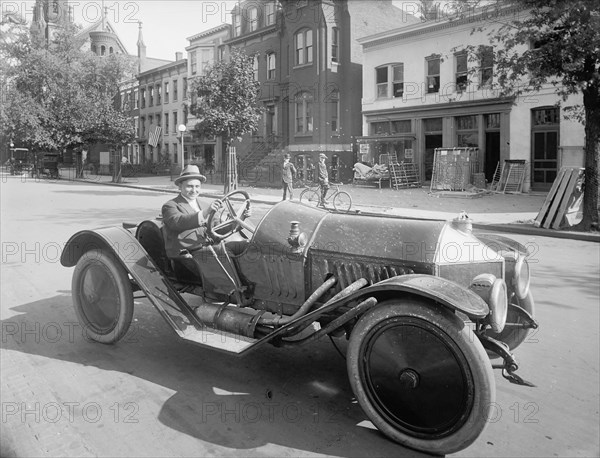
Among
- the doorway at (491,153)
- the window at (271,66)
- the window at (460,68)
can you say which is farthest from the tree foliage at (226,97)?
the doorway at (491,153)

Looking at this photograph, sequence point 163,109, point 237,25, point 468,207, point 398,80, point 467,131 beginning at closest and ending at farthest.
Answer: point 468,207
point 467,131
point 398,80
point 237,25
point 163,109

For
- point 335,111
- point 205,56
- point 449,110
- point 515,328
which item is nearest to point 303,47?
point 335,111

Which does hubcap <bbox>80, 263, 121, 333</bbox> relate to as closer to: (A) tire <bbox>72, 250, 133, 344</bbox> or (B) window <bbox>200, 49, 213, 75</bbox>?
(A) tire <bbox>72, 250, 133, 344</bbox>

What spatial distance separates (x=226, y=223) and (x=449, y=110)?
81.3 ft

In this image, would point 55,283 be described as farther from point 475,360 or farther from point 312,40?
point 312,40

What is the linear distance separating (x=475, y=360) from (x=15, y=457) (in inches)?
112

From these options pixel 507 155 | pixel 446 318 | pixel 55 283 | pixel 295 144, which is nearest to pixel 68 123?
pixel 295 144

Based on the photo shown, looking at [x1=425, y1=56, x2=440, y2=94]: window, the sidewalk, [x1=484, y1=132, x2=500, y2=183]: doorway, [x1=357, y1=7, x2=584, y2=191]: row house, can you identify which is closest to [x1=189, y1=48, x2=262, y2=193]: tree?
the sidewalk

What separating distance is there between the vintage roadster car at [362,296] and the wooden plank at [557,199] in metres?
9.86

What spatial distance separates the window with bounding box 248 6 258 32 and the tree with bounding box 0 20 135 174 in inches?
481

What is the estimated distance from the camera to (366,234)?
3.85 meters

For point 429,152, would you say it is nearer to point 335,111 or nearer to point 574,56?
point 335,111

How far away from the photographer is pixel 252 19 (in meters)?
38.9

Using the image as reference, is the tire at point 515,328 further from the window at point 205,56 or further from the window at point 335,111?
the window at point 205,56
